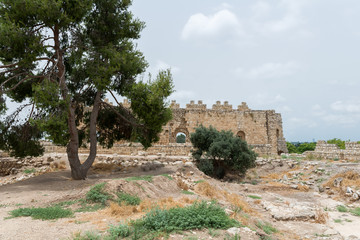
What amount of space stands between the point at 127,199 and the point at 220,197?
11.6 ft

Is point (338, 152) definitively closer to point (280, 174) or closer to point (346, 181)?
point (280, 174)

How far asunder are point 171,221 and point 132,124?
7.53 metres

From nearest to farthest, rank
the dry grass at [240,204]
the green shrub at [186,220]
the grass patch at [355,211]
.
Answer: the green shrub at [186,220] < the dry grass at [240,204] < the grass patch at [355,211]

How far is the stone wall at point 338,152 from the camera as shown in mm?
16391

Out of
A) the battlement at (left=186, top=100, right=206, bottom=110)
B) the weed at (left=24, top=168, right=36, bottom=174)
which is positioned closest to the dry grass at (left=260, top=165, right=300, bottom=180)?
the battlement at (left=186, top=100, right=206, bottom=110)

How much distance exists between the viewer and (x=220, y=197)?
8711 millimetres

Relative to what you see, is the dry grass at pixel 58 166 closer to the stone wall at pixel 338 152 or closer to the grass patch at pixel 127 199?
the grass patch at pixel 127 199

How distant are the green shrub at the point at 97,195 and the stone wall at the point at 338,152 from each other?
1632 centimetres

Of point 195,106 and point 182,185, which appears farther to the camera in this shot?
point 195,106

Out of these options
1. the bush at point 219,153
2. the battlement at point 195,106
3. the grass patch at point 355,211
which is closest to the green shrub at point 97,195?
the grass patch at point 355,211

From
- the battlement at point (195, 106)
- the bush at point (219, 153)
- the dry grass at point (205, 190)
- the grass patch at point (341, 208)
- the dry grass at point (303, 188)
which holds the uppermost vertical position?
the battlement at point (195, 106)

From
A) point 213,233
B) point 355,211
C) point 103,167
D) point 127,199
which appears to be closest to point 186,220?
point 213,233

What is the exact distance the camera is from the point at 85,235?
407cm

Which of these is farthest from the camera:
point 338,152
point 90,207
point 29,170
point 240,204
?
point 338,152
